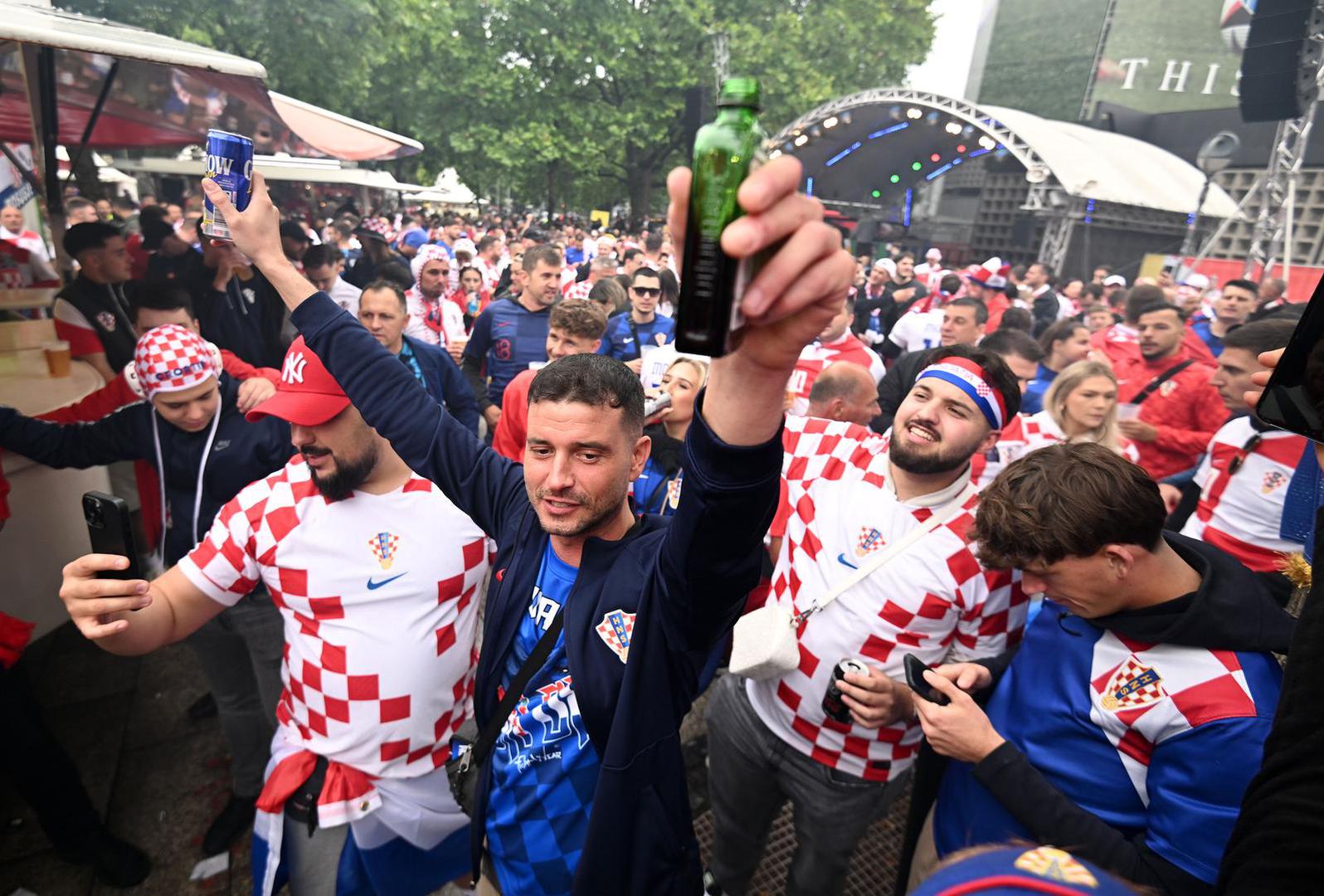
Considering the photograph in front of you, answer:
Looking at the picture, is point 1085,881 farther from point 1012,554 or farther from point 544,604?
point 544,604

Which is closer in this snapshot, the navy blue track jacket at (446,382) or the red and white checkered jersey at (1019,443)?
the red and white checkered jersey at (1019,443)

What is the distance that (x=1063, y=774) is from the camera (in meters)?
1.69

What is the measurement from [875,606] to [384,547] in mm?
1633

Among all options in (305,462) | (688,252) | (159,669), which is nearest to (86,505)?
(305,462)

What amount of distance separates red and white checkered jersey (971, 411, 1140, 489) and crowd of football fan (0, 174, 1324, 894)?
0.30 ft

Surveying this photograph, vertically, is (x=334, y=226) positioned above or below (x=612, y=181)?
below

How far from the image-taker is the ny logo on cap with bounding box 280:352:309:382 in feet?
7.16

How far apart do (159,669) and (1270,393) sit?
201 inches

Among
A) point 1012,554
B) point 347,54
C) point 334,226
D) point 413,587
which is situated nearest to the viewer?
point 1012,554

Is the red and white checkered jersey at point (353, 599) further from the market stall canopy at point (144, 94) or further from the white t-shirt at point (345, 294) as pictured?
A: the white t-shirt at point (345, 294)

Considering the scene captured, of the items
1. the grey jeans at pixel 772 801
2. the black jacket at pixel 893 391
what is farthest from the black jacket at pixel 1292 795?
the black jacket at pixel 893 391

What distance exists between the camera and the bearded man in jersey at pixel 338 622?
6.88 feet

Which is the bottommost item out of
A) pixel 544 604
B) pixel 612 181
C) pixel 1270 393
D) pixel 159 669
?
pixel 159 669

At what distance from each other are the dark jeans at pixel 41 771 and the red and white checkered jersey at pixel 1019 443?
4434 mm
